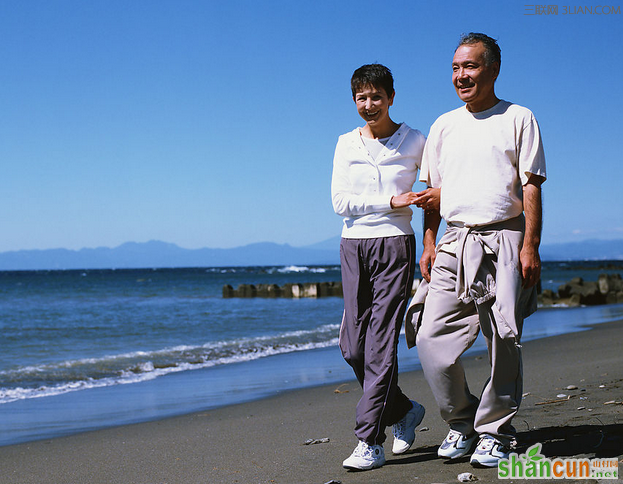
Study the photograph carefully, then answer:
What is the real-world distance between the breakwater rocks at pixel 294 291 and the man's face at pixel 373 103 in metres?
28.4

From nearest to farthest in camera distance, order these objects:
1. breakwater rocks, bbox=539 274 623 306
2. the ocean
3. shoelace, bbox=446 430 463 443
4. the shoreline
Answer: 1. shoelace, bbox=446 430 463 443
2. the shoreline
3. the ocean
4. breakwater rocks, bbox=539 274 623 306

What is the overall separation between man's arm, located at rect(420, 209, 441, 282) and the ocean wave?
5.78 m

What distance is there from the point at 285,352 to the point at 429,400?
5.76 m

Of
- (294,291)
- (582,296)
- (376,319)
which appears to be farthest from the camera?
(294,291)

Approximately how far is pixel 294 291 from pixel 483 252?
30395 mm

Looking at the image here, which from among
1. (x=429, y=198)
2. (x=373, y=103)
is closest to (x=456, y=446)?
(x=429, y=198)

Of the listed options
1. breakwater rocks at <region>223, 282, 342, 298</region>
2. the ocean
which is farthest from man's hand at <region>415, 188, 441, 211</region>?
breakwater rocks at <region>223, 282, 342, 298</region>

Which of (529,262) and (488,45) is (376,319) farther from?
(488,45)

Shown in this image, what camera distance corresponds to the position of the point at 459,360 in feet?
10.7

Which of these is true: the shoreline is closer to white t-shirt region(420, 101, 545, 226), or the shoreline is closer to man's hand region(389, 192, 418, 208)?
man's hand region(389, 192, 418, 208)

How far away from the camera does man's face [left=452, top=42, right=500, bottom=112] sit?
3217 millimetres

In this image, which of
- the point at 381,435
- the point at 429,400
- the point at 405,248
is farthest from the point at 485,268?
the point at 429,400

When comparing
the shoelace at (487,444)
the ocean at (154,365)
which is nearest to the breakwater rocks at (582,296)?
the ocean at (154,365)

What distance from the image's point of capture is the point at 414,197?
3.39m
